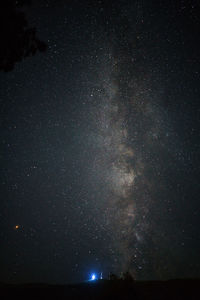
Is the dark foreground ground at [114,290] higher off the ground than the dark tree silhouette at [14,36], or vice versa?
the dark tree silhouette at [14,36]

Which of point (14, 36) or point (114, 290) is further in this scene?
point (114, 290)

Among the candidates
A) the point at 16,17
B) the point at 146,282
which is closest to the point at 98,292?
the point at 146,282

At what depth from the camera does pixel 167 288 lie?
897cm

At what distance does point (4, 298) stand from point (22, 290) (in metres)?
0.70

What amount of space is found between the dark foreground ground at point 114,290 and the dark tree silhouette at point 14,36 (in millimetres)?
7811

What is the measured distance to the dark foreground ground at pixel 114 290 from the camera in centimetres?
842

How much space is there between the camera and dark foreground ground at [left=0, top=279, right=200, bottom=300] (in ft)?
27.6

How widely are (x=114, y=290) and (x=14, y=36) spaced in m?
8.54

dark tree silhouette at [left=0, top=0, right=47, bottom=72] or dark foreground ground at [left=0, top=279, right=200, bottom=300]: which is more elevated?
dark tree silhouette at [left=0, top=0, right=47, bottom=72]

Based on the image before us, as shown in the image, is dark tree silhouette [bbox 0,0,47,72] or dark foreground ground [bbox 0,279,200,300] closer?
dark tree silhouette [bbox 0,0,47,72]

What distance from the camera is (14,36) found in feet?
19.9

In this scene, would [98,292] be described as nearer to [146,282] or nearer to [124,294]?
[124,294]

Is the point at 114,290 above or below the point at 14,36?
below

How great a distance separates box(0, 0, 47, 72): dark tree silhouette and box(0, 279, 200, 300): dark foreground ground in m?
7.81
